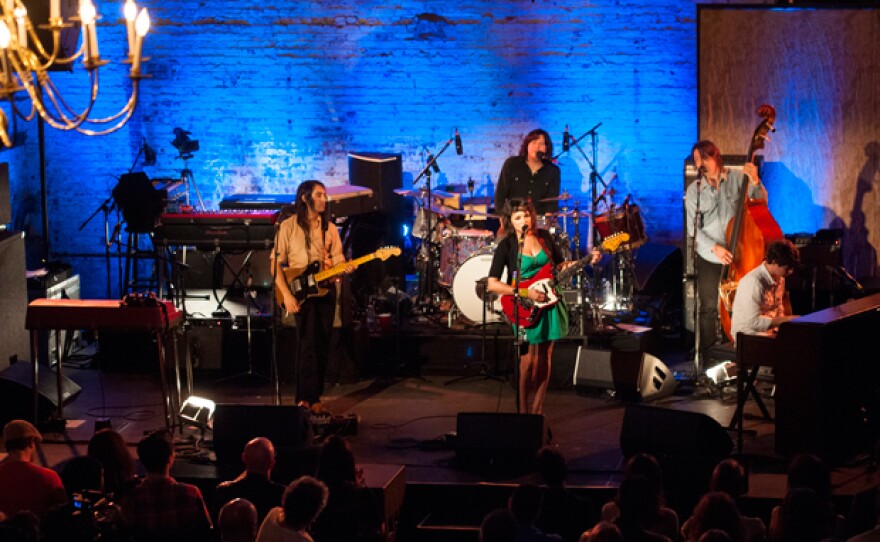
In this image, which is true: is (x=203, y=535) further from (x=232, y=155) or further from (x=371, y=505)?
(x=232, y=155)

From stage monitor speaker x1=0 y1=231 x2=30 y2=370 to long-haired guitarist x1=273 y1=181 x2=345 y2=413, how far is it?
286 centimetres

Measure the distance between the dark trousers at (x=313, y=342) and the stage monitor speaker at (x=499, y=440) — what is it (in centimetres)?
177

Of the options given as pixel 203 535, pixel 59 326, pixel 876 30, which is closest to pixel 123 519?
pixel 203 535

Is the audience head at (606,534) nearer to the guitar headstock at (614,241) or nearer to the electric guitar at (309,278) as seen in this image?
the guitar headstock at (614,241)

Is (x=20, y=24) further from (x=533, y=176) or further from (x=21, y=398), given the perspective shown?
(x=533, y=176)

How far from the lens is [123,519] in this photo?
6098 millimetres

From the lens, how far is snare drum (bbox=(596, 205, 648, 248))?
38.2ft

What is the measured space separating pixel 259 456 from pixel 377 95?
796cm

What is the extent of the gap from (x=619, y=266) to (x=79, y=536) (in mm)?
7896

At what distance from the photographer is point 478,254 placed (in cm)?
1150

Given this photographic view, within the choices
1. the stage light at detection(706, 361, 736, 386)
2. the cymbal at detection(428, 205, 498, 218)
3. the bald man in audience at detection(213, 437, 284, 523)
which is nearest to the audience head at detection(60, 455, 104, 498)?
the bald man in audience at detection(213, 437, 284, 523)

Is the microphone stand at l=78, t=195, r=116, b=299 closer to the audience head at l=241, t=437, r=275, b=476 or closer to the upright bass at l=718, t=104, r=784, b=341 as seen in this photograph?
the upright bass at l=718, t=104, r=784, b=341

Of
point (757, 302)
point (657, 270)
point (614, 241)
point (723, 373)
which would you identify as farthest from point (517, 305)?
point (657, 270)

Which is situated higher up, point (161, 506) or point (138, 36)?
point (138, 36)
